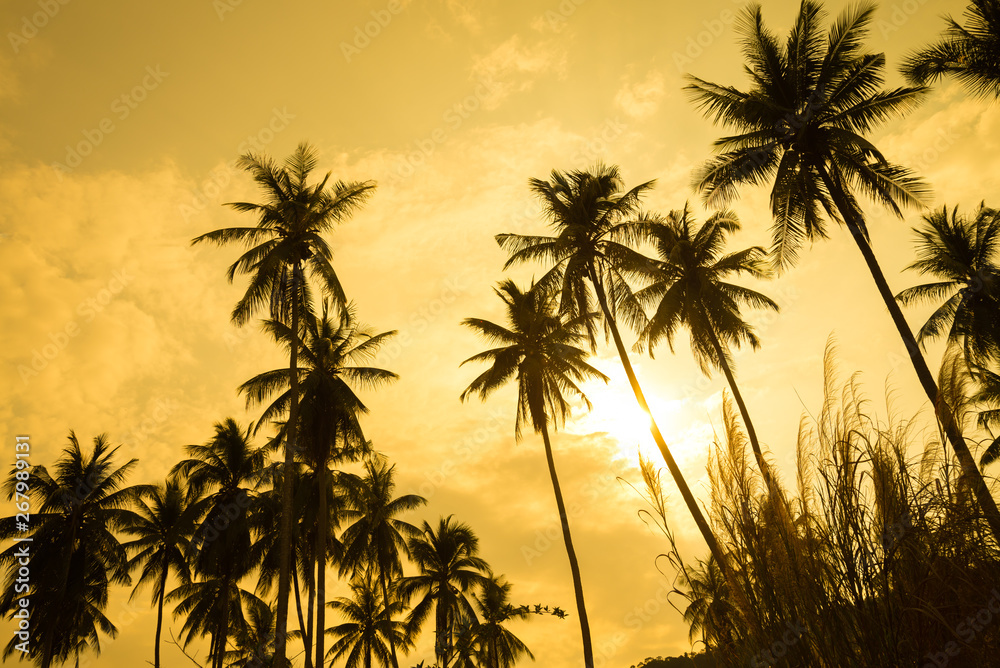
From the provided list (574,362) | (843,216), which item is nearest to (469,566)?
(574,362)

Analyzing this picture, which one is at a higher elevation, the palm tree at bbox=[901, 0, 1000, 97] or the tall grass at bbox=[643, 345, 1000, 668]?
the palm tree at bbox=[901, 0, 1000, 97]

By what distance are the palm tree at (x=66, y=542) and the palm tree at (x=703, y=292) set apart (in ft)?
79.3

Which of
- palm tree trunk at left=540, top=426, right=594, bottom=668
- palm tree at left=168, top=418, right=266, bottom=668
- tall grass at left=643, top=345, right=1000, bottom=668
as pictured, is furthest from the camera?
palm tree at left=168, top=418, right=266, bottom=668

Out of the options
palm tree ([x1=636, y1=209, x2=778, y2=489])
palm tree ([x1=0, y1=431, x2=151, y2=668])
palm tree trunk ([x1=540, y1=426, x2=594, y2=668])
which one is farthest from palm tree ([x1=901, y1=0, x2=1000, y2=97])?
palm tree ([x1=0, y1=431, x2=151, y2=668])

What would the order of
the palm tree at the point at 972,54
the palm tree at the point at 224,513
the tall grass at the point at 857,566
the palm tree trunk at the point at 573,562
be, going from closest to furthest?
the tall grass at the point at 857,566 < the palm tree at the point at 972,54 < the palm tree trunk at the point at 573,562 < the palm tree at the point at 224,513

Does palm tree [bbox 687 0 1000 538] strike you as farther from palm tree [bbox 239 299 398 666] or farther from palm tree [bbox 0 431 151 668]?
palm tree [bbox 0 431 151 668]

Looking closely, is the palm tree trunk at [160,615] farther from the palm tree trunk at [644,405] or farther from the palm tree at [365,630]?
the palm tree trunk at [644,405]

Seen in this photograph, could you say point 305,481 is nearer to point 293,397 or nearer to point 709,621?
point 293,397

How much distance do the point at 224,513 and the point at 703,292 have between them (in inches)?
855

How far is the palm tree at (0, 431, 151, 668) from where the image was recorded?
75.6ft

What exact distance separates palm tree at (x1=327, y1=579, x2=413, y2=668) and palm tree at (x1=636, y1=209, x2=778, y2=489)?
841 inches

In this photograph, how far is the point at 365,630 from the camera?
31.5m

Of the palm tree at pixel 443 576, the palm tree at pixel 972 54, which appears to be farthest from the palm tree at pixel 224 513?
the palm tree at pixel 972 54

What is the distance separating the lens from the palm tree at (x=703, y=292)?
2053 centimetres
